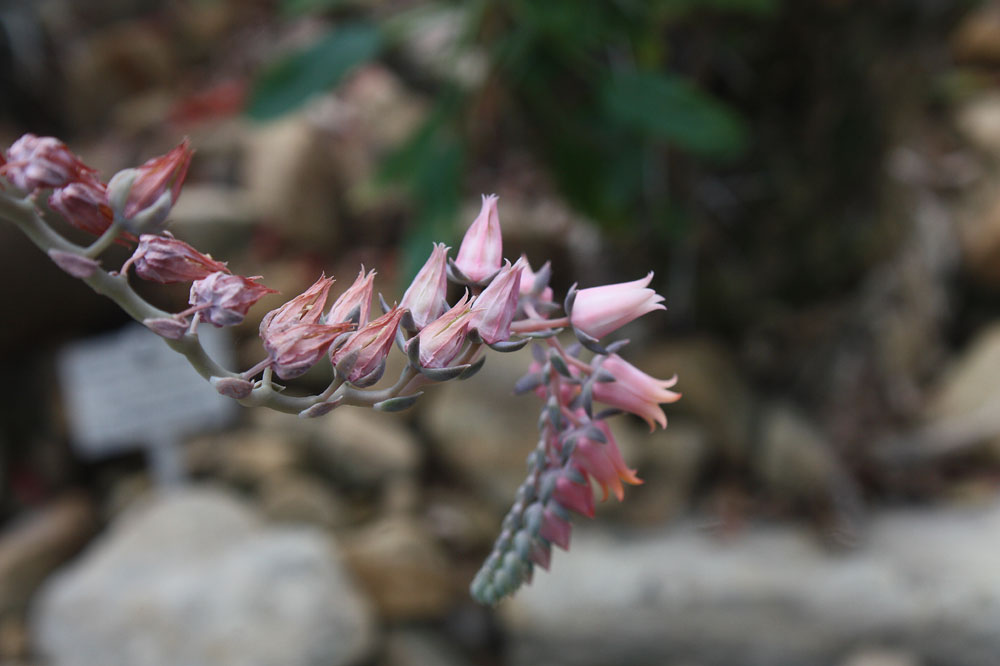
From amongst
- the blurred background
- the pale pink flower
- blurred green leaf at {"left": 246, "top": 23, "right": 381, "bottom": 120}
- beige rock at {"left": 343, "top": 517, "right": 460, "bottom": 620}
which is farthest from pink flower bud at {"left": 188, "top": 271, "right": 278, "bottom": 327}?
beige rock at {"left": 343, "top": 517, "right": 460, "bottom": 620}

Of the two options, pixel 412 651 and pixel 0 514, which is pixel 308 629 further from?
pixel 0 514

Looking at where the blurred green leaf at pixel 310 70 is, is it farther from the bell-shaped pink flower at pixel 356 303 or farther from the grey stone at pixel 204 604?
the bell-shaped pink flower at pixel 356 303

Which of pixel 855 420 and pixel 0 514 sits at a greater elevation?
pixel 855 420

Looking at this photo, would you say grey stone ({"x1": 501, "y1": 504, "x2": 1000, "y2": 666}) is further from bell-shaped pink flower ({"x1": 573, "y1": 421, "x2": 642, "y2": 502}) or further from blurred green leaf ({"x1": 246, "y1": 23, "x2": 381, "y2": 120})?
bell-shaped pink flower ({"x1": 573, "y1": 421, "x2": 642, "y2": 502})

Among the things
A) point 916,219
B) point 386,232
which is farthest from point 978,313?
point 386,232

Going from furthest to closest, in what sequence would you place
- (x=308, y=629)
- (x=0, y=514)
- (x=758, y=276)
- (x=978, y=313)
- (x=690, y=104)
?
(x=978, y=313) → (x=0, y=514) → (x=758, y=276) → (x=308, y=629) → (x=690, y=104)

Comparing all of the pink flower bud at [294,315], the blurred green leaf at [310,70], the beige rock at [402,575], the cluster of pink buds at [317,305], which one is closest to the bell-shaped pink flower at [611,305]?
the cluster of pink buds at [317,305]

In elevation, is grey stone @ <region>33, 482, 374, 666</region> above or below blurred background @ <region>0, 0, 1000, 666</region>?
below
